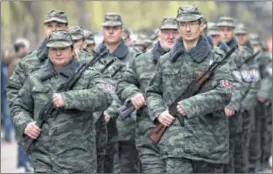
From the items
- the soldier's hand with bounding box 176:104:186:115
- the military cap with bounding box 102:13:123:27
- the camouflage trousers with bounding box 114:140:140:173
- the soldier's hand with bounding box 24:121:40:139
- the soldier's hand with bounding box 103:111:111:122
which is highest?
the military cap with bounding box 102:13:123:27

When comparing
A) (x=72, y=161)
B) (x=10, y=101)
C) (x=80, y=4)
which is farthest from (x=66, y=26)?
(x=80, y=4)

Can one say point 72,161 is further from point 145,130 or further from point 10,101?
point 145,130

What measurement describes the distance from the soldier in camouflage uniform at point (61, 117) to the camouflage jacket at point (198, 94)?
632 millimetres

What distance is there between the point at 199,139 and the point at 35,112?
61.9 inches

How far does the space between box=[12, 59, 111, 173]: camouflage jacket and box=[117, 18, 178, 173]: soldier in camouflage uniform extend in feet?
4.96

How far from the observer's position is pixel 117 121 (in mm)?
11266

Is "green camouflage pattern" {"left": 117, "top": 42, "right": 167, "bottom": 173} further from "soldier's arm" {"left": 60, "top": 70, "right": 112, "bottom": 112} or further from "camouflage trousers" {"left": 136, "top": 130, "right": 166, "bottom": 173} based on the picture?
"soldier's arm" {"left": 60, "top": 70, "right": 112, "bottom": 112}

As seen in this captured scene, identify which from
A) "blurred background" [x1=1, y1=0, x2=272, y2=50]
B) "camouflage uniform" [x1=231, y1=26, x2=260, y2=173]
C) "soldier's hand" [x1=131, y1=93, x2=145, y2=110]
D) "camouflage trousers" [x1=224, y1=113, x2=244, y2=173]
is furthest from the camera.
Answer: "blurred background" [x1=1, y1=0, x2=272, y2=50]

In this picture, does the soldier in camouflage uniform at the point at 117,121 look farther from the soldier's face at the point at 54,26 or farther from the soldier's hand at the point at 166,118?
the soldier's hand at the point at 166,118

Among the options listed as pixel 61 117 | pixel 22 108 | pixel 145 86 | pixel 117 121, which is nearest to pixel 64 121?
pixel 61 117

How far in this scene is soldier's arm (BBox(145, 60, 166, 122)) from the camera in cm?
882

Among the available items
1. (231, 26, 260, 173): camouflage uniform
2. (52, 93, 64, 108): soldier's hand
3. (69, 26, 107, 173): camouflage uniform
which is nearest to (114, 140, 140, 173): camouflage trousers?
(69, 26, 107, 173): camouflage uniform

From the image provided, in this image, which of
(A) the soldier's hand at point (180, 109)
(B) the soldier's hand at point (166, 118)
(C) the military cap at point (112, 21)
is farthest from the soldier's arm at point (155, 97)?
(C) the military cap at point (112, 21)

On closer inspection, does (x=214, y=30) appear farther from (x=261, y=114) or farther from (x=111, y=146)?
(x=111, y=146)
